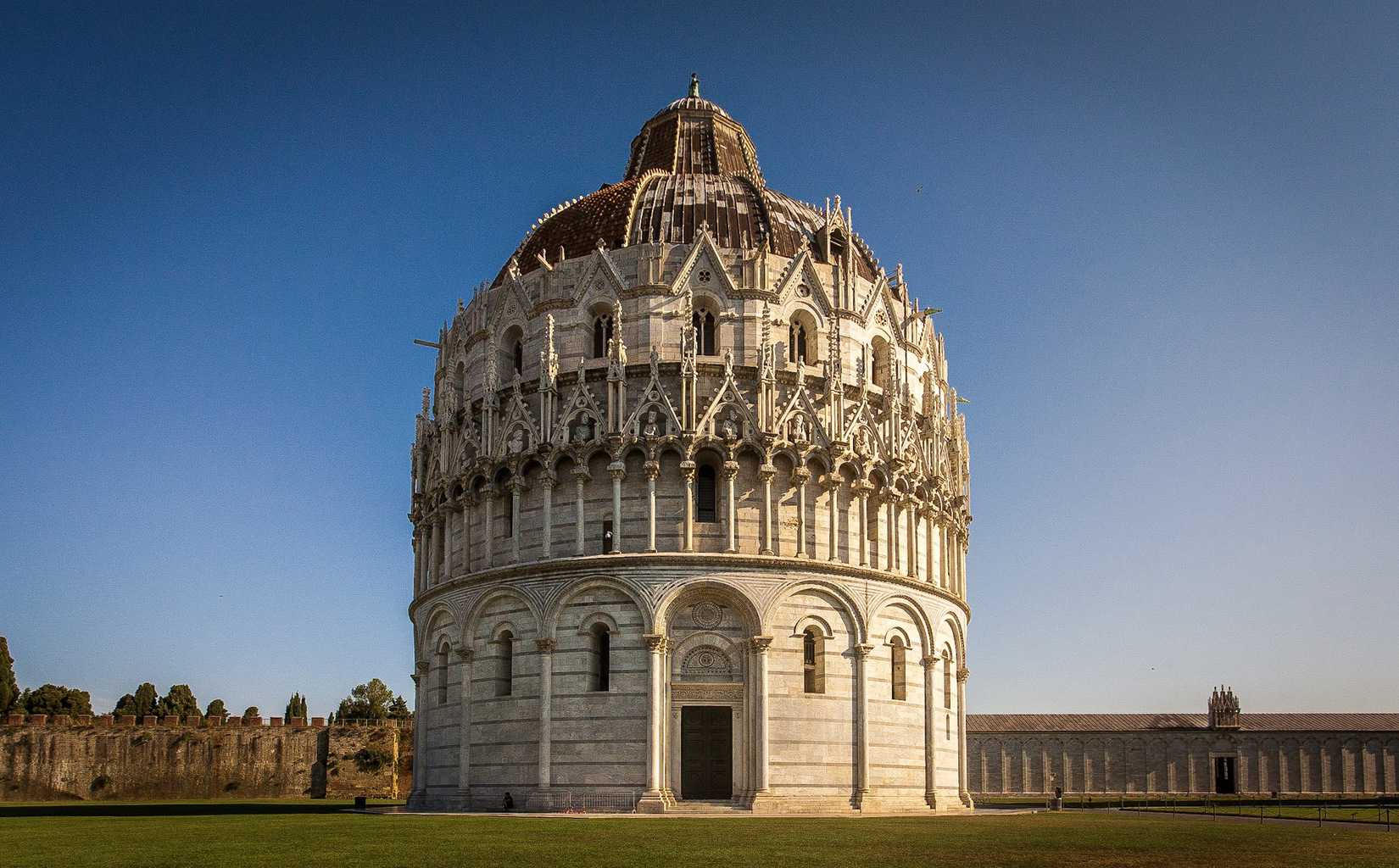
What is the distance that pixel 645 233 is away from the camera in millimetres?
50719

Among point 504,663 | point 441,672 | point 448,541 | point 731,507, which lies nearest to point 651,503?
point 731,507

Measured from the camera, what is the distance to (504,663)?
153 ft

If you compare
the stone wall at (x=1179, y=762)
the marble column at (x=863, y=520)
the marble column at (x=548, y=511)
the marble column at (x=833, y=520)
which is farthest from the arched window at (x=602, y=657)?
the stone wall at (x=1179, y=762)

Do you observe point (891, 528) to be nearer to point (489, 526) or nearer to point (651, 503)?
point (651, 503)

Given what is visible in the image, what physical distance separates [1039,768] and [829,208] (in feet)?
173

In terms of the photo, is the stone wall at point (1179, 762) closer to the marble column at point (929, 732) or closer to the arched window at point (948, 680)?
the arched window at point (948, 680)

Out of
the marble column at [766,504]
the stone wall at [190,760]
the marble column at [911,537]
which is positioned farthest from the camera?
the stone wall at [190,760]

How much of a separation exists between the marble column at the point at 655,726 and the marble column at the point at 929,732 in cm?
1012

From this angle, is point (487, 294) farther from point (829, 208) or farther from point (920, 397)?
point (920, 397)

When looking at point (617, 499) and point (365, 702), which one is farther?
point (365, 702)

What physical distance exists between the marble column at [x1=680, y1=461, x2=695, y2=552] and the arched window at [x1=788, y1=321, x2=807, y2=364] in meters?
6.43

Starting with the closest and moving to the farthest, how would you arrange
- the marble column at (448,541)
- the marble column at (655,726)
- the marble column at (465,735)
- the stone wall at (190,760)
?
1. the marble column at (655,726)
2. the marble column at (465,735)
3. the marble column at (448,541)
4. the stone wall at (190,760)

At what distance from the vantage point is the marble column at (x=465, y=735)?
4625 cm

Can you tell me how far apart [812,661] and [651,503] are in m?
7.42
